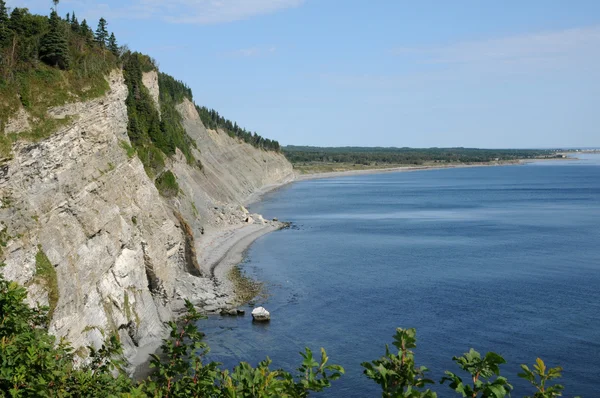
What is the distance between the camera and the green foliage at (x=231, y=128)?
11775 centimetres

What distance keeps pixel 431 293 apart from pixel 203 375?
36799 mm

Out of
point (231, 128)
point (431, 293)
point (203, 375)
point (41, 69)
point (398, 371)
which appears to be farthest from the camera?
point (231, 128)

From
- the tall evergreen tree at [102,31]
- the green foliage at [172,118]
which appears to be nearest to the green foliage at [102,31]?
the tall evergreen tree at [102,31]

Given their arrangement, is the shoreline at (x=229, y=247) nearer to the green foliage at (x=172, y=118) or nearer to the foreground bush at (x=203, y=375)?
the green foliage at (x=172, y=118)

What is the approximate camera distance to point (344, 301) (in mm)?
41250

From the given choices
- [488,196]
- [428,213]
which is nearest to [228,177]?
[428,213]

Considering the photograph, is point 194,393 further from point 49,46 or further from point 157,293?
point 157,293

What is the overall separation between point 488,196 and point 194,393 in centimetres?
12261

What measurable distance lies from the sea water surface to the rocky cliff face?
15.0ft

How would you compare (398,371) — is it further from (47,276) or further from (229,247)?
(229,247)

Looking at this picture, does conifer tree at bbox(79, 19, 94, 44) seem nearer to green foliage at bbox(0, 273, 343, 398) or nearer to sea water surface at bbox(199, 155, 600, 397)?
sea water surface at bbox(199, 155, 600, 397)

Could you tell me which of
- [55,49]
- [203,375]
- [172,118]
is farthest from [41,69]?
[172,118]

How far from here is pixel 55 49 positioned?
27.8m

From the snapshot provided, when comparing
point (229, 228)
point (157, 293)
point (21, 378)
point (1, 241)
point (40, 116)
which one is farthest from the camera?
point (229, 228)
